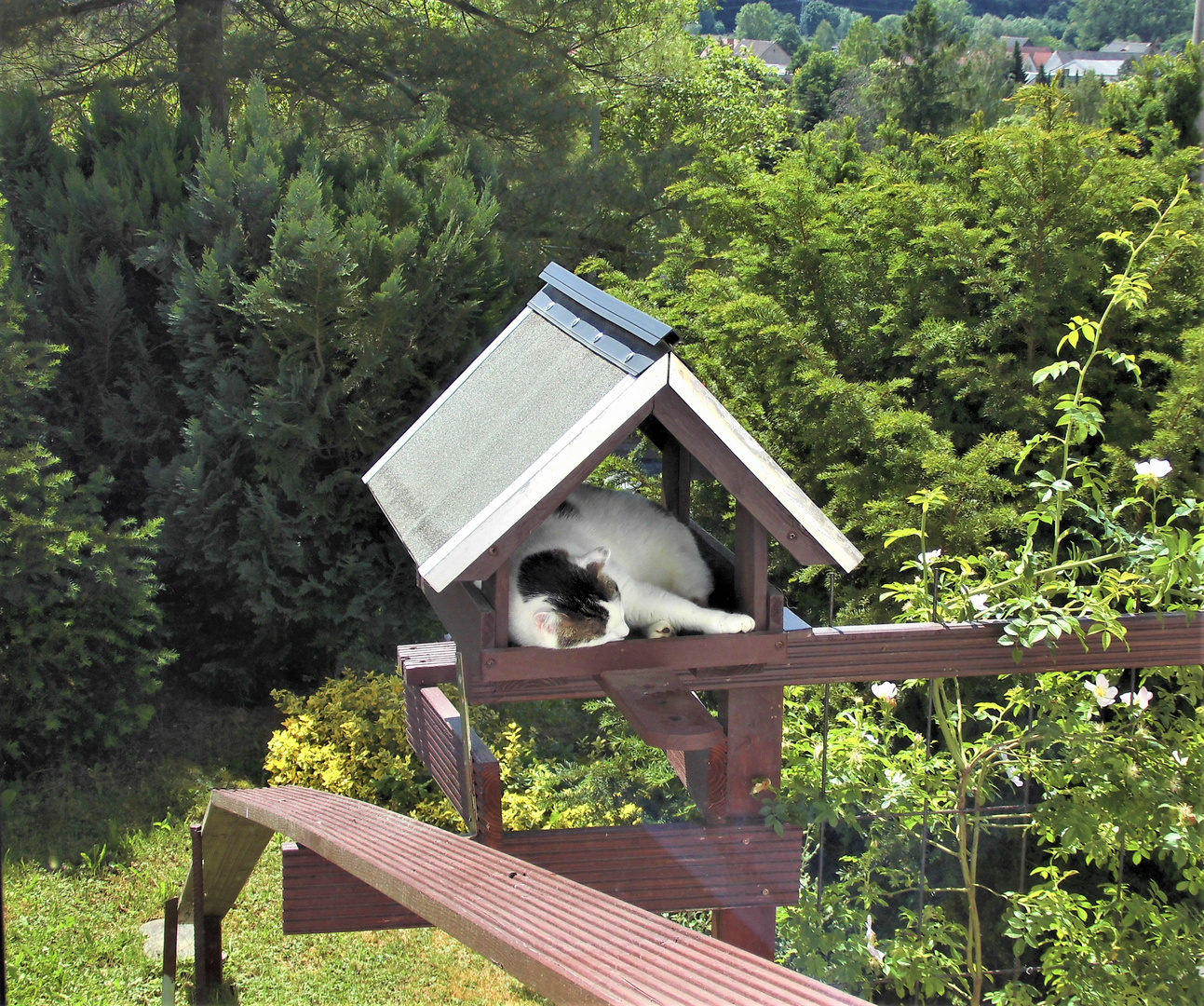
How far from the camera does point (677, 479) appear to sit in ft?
6.30

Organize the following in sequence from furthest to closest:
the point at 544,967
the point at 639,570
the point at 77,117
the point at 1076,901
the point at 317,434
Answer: the point at 77,117 → the point at 317,434 → the point at 1076,901 → the point at 639,570 → the point at 544,967

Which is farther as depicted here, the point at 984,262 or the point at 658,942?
the point at 984,262

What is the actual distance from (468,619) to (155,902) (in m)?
2.83

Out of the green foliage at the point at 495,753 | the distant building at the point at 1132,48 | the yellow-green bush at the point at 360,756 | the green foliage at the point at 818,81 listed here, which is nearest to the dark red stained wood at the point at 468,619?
the green foliage at the point at 495,753

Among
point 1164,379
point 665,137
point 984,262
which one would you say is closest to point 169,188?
point 984,262

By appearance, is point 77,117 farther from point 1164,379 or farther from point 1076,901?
point 1076,901

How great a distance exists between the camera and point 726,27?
8812 millimetres

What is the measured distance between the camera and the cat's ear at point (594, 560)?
4.84ft

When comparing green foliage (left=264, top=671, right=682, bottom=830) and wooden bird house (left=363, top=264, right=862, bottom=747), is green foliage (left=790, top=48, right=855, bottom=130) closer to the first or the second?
green foliage (left=264, top=671, right=682, bottom=830)

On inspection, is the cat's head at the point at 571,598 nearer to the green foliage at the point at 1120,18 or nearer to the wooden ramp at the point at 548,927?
the wooden ramp at the point at 548,927

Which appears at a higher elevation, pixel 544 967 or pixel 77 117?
pixel 77 117

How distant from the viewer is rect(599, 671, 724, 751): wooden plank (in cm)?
122

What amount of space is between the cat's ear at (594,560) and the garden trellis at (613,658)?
0.14m

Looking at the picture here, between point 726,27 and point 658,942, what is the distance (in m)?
9.25
